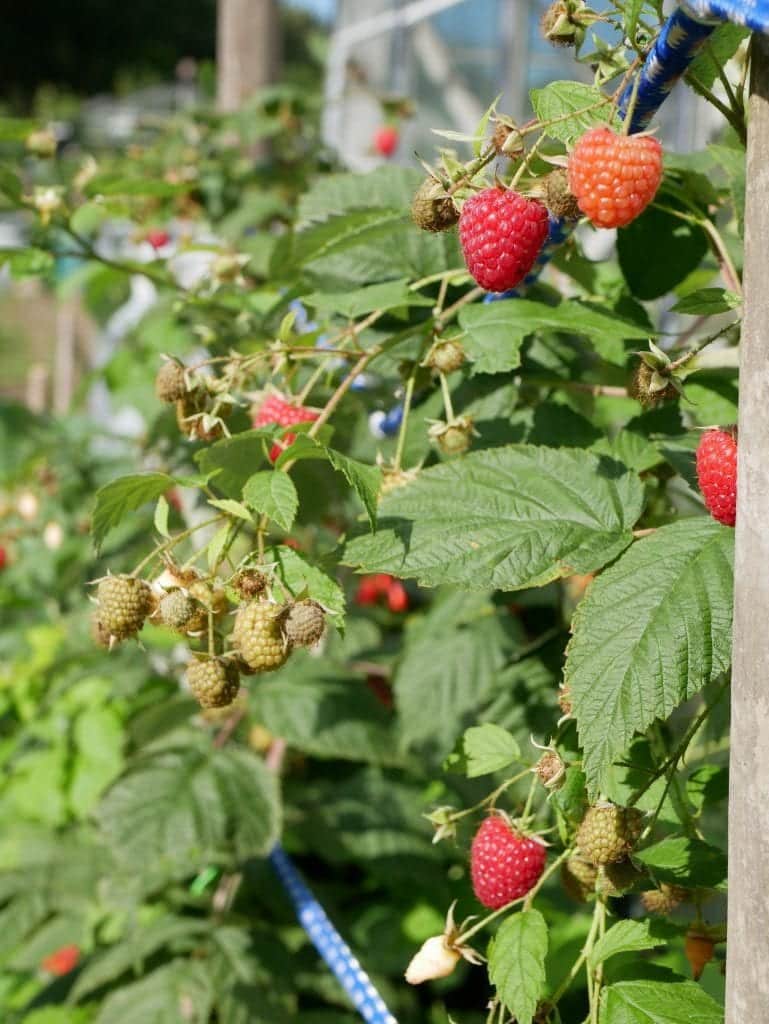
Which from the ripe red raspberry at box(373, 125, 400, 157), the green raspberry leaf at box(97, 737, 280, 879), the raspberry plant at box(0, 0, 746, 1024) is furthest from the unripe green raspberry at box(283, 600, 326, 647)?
the ripe red raspberry at box(373, 125, 400, 157)

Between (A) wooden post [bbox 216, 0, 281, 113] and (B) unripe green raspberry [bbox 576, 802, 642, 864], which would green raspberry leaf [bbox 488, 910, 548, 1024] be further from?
(A) wooden post [bbox 216, 0, 281, 113]

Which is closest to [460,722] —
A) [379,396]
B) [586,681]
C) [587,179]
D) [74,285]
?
[379,396]

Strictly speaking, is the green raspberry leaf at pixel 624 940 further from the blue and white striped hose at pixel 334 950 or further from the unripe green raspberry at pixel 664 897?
the blue and white striped hose at pixel 334 950

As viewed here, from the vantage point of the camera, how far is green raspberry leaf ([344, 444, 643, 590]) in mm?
744

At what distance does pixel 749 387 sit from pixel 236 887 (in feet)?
4.16

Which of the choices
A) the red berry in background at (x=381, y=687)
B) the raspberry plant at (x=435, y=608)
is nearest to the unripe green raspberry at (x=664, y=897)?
the raspberry plant at (x=435, y=608)

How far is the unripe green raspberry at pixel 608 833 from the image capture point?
0.71m

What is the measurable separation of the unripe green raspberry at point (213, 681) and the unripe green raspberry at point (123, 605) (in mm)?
54

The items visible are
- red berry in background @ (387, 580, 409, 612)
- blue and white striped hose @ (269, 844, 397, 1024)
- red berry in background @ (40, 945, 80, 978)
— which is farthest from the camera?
red berry in background @ (387, 580, 409, 612)

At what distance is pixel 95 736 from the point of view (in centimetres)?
201

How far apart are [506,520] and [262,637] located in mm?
185

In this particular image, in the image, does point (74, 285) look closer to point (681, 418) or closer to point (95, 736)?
point (95, 736)

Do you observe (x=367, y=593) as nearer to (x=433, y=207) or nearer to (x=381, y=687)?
(x=381, y=687)

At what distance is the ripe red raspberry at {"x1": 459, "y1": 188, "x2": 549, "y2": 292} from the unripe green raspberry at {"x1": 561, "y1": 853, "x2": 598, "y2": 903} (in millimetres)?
392
